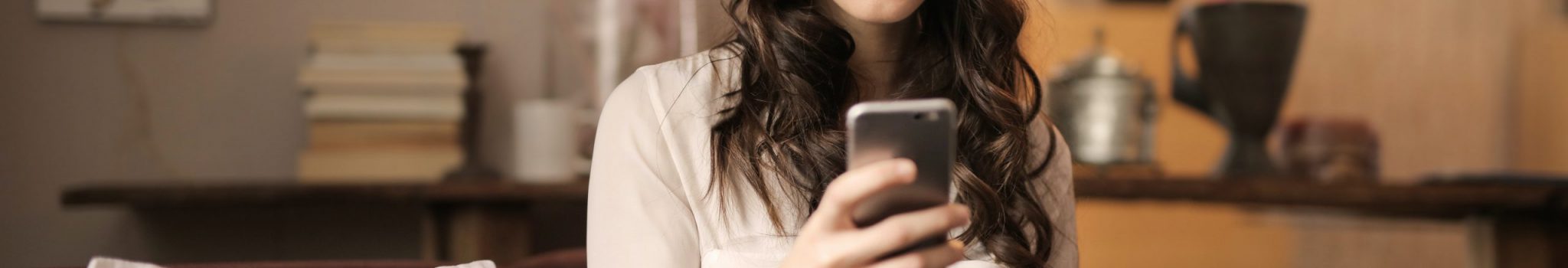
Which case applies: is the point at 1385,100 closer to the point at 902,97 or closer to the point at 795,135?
the point at 902,97

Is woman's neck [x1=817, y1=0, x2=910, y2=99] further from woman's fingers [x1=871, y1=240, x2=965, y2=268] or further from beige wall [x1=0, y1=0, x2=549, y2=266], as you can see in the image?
beige wall [x1=0, y1=0, x2=549, y2=266]

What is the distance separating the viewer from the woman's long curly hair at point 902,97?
39.7 inches

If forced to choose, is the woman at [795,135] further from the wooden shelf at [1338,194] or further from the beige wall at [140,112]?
the beige wall at [140,112]

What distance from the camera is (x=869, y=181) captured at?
614mm

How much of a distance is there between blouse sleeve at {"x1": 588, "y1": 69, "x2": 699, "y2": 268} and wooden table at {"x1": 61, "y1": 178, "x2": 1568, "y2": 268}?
594 mm

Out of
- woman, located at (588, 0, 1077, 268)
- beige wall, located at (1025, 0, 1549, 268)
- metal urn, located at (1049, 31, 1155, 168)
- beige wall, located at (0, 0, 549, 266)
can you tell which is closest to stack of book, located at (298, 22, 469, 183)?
beige wall, located at (0, 0, 549, 266)

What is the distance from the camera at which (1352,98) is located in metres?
3.28

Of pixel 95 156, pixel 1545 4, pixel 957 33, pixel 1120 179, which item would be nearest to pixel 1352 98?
pixel 1545 4

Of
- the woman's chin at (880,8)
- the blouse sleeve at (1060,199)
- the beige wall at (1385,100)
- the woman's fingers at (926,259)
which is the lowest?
the beige wall at (1385,100)

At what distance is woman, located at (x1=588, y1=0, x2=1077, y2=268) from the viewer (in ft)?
3.16

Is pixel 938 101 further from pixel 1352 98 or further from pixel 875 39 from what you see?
pixel 1352 98

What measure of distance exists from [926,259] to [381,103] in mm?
1117

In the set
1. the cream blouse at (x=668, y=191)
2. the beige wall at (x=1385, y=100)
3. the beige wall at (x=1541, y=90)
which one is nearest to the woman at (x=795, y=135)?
the cream blouse at (x=668, y=191)

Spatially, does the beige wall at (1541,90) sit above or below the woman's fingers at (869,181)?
below
